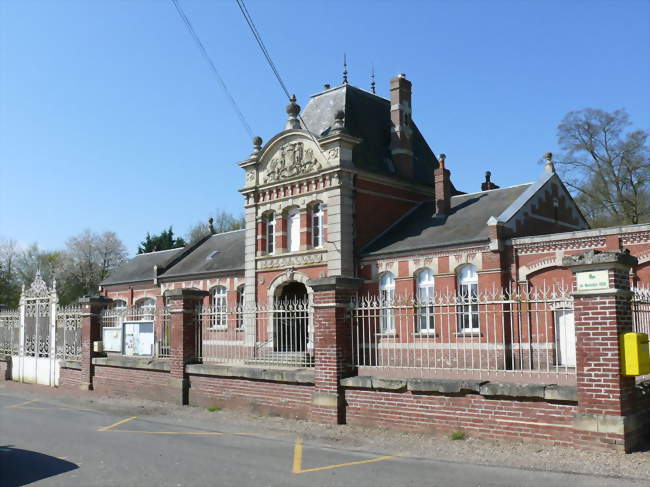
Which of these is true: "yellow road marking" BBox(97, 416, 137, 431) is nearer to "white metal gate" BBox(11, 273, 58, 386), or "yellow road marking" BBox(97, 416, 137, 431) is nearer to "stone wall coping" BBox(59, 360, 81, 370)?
"stone wall coping" BBox(59, 360, 81, 370)

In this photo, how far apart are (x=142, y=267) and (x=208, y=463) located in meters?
31.7

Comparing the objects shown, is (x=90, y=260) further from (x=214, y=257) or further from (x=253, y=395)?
(x=253, y=395)

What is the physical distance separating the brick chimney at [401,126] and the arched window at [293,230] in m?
4.86

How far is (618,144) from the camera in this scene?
1415 inches

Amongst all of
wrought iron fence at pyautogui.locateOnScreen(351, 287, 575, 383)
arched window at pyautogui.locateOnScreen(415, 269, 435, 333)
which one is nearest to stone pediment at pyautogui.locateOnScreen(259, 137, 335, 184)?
arched window at pyautogui.locateOnScreen(415, 269, 435, 333)

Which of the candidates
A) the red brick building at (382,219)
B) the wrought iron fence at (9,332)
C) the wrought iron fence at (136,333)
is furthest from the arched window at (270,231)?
the wrought iron fence at (136,333)

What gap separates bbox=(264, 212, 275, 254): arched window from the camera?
1059 inches

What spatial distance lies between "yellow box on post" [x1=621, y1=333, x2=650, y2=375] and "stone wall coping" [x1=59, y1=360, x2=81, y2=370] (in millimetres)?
14143

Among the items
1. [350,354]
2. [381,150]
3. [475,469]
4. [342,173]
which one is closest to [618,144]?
[381,150]

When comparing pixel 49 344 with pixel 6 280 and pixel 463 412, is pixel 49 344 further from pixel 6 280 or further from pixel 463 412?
pixel 6 280

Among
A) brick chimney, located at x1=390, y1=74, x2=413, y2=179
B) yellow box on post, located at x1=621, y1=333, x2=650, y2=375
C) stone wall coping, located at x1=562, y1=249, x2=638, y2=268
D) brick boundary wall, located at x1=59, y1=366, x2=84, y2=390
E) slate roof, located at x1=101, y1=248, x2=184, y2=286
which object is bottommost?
brick boundary wall, located at x1=59, y1=366, x2=84, y2=390

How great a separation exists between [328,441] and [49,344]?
12.5m

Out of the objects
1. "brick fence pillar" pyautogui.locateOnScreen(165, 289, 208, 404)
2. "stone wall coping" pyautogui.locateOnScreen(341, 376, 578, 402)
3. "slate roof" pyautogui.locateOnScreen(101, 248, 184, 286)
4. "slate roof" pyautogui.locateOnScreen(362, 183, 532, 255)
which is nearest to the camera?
"stone wall coping" pyautogui.locateOnScreen(341, 376, 578, 402)

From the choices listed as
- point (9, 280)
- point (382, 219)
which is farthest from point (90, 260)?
point (382, 219)
